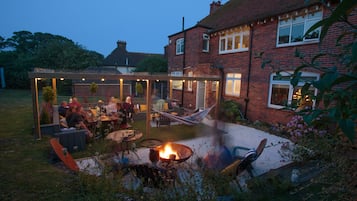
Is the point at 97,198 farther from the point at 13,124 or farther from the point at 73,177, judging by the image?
the point at 13,124

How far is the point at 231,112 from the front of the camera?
8.62m

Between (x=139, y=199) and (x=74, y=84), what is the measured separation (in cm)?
1516

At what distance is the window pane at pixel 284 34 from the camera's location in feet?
23.6

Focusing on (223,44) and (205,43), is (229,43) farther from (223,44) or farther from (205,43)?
(205,43)

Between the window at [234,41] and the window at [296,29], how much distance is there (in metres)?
A: 1.70

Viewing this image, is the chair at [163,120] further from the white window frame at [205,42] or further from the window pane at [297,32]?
the window pane at [297,32]

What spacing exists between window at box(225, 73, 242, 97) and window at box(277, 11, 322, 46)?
8.01 feet

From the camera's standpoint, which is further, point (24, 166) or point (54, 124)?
point (54, 124)

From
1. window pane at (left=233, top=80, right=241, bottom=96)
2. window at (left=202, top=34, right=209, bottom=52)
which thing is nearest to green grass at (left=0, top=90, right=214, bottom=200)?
window pane at (left=233, top=80, right=241, bottom=96)

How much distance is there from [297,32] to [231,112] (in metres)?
4.04

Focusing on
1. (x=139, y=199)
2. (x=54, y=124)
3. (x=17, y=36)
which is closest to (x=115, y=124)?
(x=54, y=124)

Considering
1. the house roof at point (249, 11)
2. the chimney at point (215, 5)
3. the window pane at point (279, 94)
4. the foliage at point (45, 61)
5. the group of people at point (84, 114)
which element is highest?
the chimney at point (215, 5)

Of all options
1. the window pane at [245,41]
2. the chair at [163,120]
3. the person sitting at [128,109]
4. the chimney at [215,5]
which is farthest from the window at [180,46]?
the chair at [163,120]

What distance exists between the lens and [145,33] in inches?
5674
